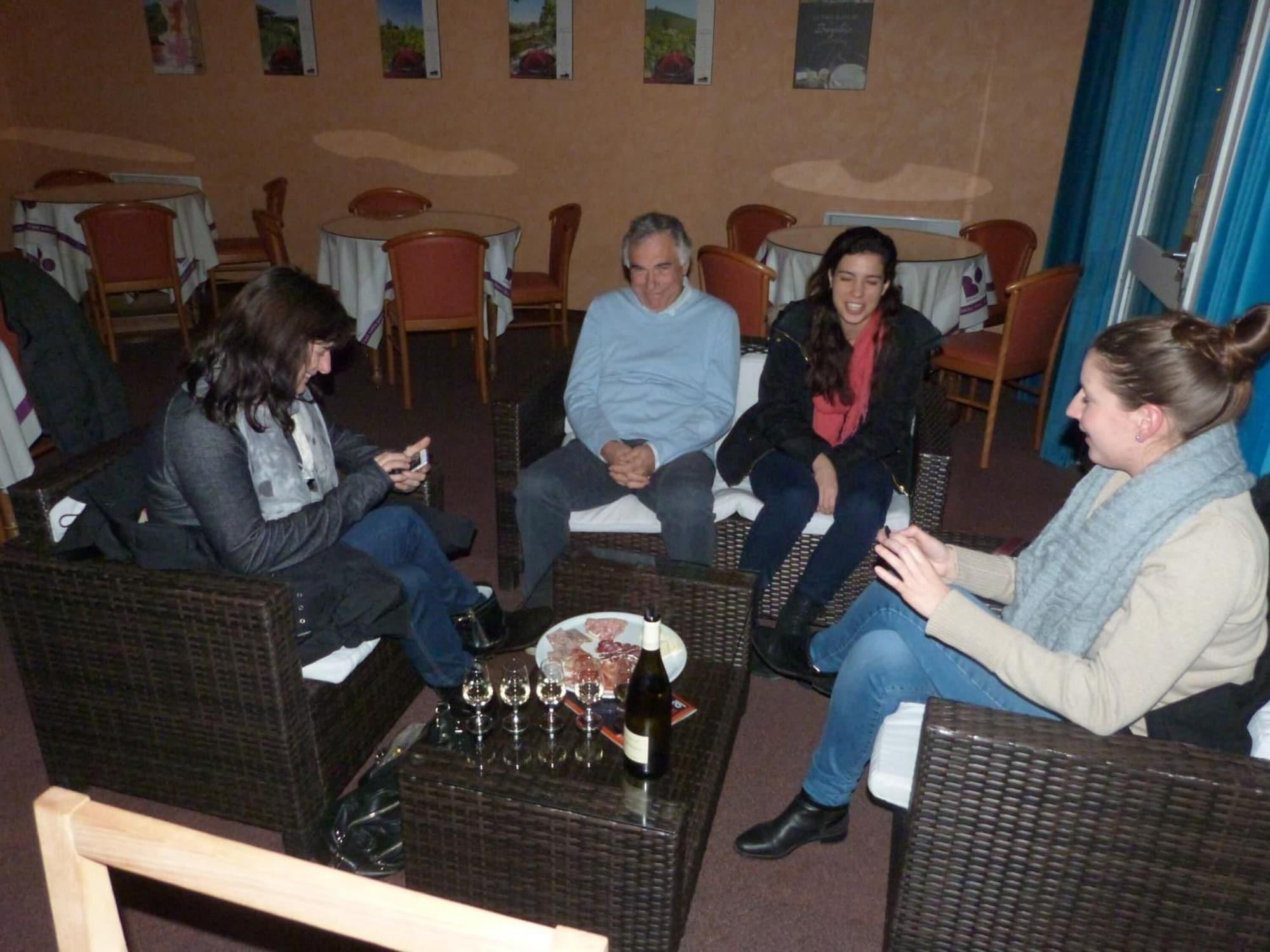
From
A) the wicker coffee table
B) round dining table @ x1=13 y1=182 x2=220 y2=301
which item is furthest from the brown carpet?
round dining table @ x1=13 y1=182 x2=220 y2=301

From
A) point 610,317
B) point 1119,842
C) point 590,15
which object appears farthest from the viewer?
point 590,15

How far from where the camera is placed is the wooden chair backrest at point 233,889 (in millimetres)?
707

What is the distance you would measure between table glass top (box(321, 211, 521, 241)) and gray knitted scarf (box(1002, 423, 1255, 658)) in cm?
355

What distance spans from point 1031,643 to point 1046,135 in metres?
4.67

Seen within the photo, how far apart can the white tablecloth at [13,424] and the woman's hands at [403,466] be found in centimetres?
134

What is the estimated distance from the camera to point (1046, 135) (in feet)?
17.2

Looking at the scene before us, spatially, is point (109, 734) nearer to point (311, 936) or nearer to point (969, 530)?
point (311, 936)

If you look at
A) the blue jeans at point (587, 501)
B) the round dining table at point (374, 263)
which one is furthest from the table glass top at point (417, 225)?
the blue jeans at point (587, 501)

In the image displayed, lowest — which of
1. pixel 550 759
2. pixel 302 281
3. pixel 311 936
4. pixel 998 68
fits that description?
pixel 311 936

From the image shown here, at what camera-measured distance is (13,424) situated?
9.21 ft

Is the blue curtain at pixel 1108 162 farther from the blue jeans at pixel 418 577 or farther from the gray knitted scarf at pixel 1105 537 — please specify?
the blue jeans at pixel 418 577

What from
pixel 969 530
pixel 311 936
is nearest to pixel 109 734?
pixel 311 936

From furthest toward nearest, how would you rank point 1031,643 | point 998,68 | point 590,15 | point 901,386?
point 590,15 < point 998,68 < point 901,386 < point 1031,643

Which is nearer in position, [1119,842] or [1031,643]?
[1119,842]
